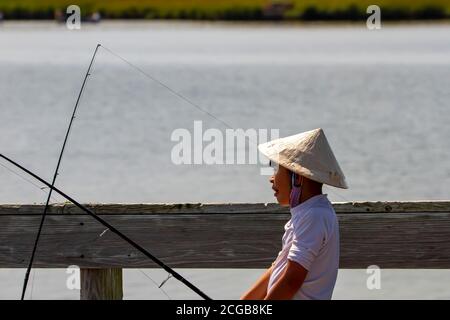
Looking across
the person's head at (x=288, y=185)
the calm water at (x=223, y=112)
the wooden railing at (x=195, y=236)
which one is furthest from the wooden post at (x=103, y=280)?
the calm water at (x=223, y=112)

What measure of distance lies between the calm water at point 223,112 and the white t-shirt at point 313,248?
561cm

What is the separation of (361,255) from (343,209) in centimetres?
20

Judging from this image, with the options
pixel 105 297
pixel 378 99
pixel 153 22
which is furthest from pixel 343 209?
pixel 153 22

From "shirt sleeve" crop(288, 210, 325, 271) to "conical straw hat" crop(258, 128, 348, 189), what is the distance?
133 millimetres

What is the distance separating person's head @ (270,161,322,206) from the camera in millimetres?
3947

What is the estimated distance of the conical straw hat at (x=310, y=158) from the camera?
3.91 m

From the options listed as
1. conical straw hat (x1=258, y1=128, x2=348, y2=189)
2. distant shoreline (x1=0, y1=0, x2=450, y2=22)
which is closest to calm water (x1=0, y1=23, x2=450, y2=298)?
conical straw hat (x1=258, y1=128, x2=348, y2=189)

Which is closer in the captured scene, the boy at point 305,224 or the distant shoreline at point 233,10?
the boy at point 305,224

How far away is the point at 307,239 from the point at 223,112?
30.6 metres

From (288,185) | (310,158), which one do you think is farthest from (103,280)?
(310,158)

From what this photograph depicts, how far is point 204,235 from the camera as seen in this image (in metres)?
4.80

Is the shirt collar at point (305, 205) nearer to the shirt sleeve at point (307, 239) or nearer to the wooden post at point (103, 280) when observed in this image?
the shirt sleeve at point (307, 239)

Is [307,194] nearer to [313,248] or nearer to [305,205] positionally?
[305,205]

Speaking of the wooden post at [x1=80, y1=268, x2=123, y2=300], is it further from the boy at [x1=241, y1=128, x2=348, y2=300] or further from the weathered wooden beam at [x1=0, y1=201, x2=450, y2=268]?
the boy at [x1=241, y1=128, x2=348, y2=300]
